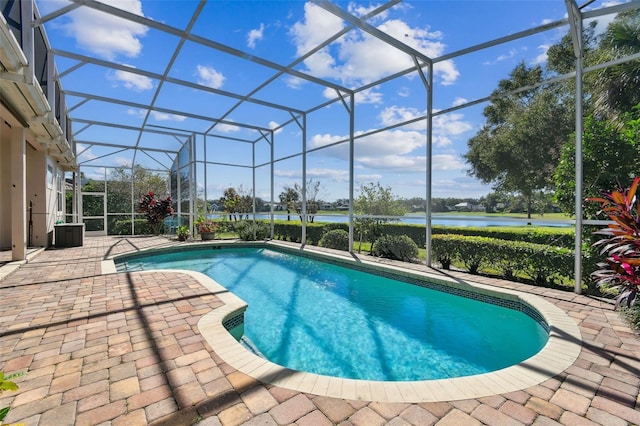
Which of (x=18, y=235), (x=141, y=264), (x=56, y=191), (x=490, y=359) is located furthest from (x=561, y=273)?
(x=56, y=191)

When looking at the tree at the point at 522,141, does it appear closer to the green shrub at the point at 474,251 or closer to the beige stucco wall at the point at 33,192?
the green shrub at the point at 474,251

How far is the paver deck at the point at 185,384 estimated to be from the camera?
177 centimetres

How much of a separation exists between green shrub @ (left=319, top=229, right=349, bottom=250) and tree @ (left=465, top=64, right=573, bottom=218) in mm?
3953

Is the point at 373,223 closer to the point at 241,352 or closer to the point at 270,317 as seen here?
the point at 270,317

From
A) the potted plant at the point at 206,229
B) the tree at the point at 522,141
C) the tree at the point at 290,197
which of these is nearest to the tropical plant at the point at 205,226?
the potted plant at the point at 206,229

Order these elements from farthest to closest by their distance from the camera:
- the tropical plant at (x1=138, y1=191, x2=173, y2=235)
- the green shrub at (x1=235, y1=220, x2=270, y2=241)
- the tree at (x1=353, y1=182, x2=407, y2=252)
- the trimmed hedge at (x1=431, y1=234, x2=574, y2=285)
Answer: the tropical plant at (x1=138, y1=191, x2=173, y2=235) < the green shrub at (x1=235, y1=220, x2=270, y2=241) < the tree at (x1=353, y1=182, x2=407, y2=252) < the trimmed hedge at (x1=431, y1=234, x2=574, y2=285)

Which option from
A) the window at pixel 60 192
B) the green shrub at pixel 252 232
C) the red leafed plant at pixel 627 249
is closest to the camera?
the red leafed plant at pixel 627 249

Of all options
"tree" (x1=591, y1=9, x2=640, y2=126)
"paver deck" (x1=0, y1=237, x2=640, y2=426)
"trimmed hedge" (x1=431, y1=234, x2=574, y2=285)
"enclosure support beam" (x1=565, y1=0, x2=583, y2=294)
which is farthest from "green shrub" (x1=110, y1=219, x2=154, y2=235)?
"tree" (x1=591, y1=9, x2=640, y2=126)

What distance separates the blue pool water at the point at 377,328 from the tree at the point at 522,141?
2.10 m

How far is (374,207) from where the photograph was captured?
867 cm

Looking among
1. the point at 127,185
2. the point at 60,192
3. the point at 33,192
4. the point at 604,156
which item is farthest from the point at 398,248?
the point at 127,185

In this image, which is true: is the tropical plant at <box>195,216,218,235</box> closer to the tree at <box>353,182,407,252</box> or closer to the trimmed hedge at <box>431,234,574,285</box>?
the tree at <box>353,182,407,252</box>

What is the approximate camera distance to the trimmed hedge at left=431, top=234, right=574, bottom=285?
15.3ft

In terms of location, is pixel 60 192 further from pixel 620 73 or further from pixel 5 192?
pixel 620 73
